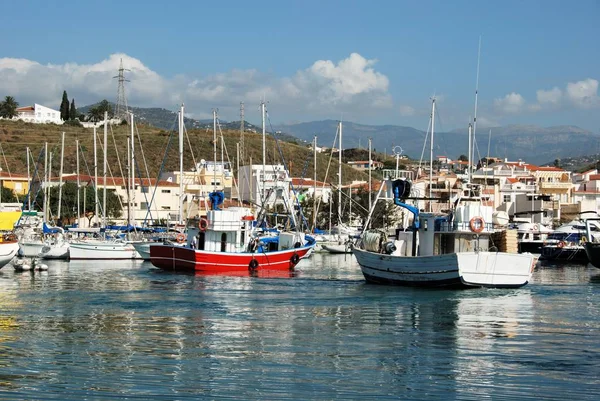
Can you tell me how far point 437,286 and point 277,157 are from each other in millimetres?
112734

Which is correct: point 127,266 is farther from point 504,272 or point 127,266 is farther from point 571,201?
point 571,201

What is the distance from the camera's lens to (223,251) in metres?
52.6

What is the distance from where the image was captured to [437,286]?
1534 inches

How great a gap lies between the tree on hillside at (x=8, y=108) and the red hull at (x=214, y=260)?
13198cm

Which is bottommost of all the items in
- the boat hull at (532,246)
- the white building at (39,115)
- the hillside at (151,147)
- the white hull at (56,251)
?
the white hull at (56,251)

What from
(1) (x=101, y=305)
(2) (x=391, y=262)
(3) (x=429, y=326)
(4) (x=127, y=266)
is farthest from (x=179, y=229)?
(3) (x=429, y=326)

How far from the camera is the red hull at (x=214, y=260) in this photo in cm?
5109

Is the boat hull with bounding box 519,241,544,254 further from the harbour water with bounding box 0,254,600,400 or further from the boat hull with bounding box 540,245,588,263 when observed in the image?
the harbour water with bounding box 0,254,600,400

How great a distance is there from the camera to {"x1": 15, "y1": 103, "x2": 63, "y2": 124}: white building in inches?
6885

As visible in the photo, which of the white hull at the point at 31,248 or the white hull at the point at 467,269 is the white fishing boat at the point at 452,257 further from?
the white hull at the point at 31,248

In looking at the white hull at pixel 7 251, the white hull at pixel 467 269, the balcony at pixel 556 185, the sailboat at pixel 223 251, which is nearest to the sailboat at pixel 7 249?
the white hull at pixel 7 251

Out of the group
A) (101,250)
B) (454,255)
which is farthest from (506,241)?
(101,250)

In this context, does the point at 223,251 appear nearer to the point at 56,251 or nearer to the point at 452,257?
the point at 56,251

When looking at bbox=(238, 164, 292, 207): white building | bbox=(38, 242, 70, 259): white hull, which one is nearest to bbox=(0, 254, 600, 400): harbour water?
bbox=(38, 242, 70, 259): white hull
